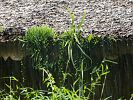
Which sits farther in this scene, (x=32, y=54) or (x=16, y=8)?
(x=16, y=8)

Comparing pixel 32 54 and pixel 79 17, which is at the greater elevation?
pixel 79 17

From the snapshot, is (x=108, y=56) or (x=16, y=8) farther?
(x=16, y=8)

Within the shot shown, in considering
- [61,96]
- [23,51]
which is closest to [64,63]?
[23,51]

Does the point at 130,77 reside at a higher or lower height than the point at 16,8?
lower

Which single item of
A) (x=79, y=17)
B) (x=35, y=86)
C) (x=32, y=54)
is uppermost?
(x=79, y=17)

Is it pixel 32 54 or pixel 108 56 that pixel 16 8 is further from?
pixel 108 56

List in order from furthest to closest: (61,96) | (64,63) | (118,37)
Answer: (64,63) < (118,37) < (61,96)

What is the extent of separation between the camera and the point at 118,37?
4879mm

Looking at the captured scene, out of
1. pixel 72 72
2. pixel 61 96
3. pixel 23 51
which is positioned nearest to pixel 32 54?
pixel 23 51

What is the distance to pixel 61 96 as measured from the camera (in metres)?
3.71

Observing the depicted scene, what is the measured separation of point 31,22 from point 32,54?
40 centimetres

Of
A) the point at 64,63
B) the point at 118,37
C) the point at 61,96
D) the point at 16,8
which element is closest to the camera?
the point at 61,96

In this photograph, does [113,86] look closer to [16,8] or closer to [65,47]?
[65,47]

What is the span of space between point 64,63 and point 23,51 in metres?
0.49
